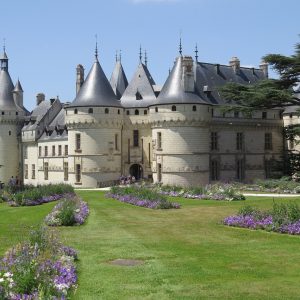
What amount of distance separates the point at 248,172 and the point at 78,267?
41.9 m

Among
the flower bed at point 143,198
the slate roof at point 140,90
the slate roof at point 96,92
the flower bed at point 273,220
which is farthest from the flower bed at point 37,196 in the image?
the slate roof at point 140,90

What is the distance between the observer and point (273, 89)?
39.1 metres

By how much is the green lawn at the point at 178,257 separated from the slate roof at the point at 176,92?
83.6ft

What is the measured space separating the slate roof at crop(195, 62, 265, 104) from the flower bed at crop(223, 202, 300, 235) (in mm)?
29009

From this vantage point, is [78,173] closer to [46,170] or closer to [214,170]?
[46,170]

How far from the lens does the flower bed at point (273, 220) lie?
16984 millimetres

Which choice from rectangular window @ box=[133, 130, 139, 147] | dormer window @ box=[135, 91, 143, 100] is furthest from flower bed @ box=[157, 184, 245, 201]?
dormer window @ box=[135, 91, 143, 100]

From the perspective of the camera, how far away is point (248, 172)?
52.6 m

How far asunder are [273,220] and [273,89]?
23.0m

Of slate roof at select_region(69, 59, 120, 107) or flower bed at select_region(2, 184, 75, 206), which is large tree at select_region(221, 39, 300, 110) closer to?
slate roof at select_region(69, 59, 120, 107)

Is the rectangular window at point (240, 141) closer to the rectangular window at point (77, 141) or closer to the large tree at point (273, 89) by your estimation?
the large tree at point (273, 89)

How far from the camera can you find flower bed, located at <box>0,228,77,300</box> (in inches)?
348

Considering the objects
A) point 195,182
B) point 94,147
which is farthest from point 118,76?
point 195,182

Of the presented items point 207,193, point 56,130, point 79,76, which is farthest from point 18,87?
point 207,193
